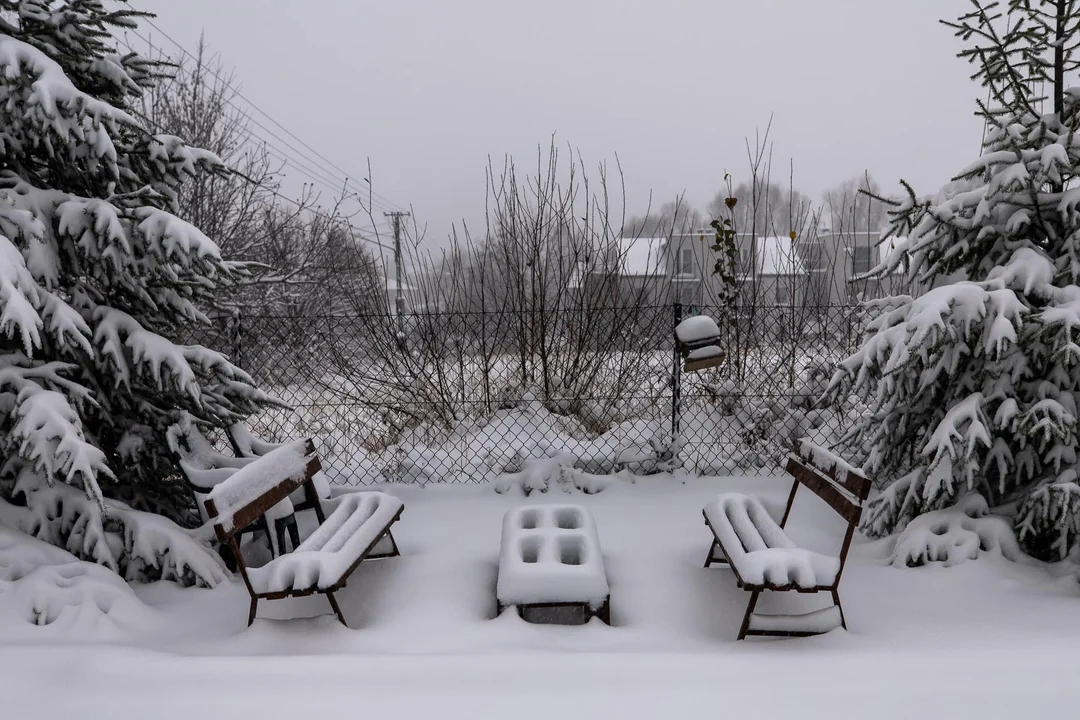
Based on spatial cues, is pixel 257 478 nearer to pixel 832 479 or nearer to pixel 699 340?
pixel 832 479

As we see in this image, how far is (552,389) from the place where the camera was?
6.11 m

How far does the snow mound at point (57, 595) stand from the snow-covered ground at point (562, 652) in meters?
0.02

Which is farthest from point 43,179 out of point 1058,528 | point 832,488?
point 1058,528

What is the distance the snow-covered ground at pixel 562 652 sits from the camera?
2.37 m

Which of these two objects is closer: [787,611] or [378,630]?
[378,630]

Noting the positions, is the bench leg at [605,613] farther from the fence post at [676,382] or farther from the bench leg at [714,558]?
the fence post at [676,382]

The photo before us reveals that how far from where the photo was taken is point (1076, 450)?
3232 mm

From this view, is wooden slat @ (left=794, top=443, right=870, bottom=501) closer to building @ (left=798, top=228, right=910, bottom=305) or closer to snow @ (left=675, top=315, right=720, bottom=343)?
building @ (left=798, top=228, right=910, bottom=305)

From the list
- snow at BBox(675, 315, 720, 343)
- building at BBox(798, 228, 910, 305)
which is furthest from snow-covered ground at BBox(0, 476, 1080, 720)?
building at BBox(798, 228, 910, 305)

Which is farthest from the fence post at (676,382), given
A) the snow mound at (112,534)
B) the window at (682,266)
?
the snow mound at (112,534)

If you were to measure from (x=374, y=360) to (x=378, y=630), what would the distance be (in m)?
3.65

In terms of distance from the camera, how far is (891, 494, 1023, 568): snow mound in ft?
10.7

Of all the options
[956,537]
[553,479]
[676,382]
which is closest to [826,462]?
[956,537]

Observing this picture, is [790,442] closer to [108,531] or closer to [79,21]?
[108,531]
